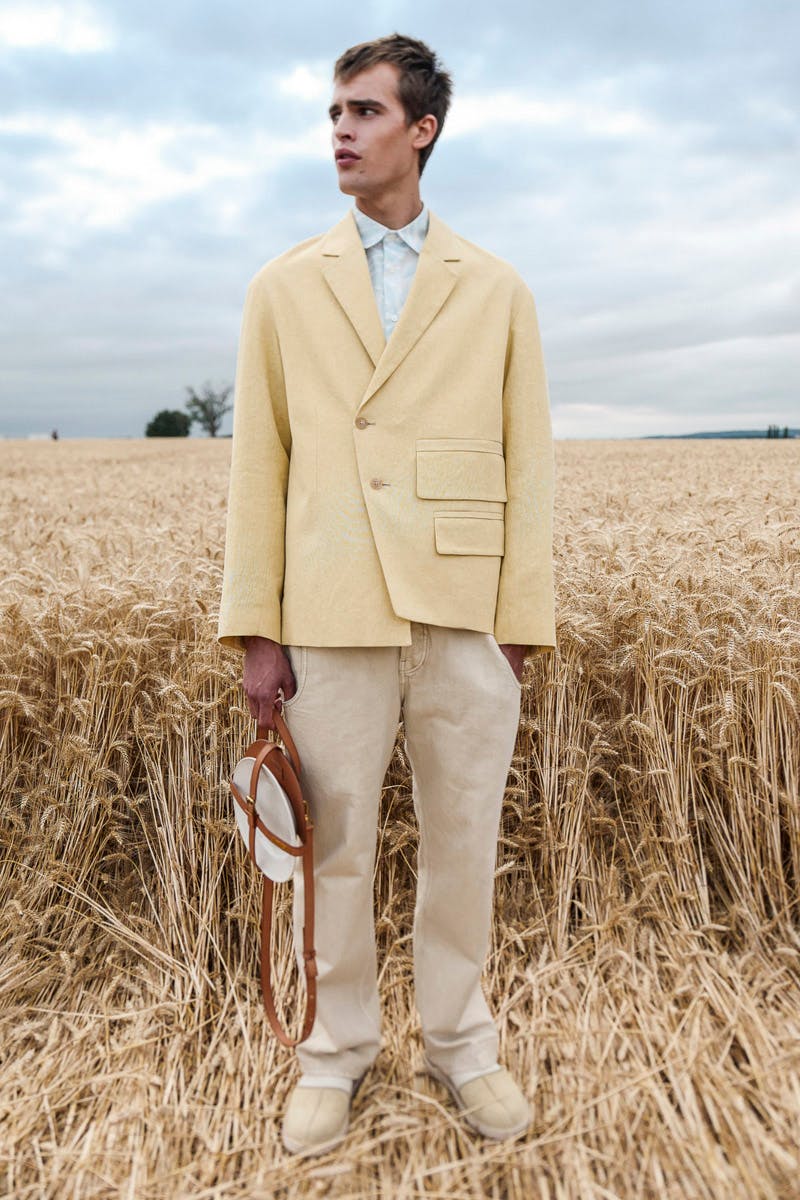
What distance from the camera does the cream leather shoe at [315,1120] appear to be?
6.71 feet

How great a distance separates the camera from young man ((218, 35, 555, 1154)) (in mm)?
1932

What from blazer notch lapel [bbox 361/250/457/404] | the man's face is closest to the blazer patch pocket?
blazer notch lapel [bbox 361/250/457/404]

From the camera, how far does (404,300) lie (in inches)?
81.1

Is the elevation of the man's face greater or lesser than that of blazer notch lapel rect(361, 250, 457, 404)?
greater

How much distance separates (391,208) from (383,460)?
23.1 inches

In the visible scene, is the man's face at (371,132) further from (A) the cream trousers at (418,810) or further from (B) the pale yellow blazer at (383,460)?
(A) the cream trousers at (418,810)

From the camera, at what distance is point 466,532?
195 centimetres

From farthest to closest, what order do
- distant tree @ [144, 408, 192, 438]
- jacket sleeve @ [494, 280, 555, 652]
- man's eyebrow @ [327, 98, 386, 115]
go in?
distant tree @ [144, 408, 192, 438] < jacket sleeve @ [494, 280, 555, 652] < man's eyebrow @ [327, 98, 386, 115]

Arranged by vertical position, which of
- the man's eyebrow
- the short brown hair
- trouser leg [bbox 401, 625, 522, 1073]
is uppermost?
the short brown hair

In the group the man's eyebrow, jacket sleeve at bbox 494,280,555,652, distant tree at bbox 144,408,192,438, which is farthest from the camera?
distant tree at bbox 144,408,192,438

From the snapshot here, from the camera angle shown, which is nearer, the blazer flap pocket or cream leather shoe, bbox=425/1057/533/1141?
the blazer flap pocket

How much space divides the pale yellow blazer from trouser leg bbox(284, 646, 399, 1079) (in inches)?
4.0

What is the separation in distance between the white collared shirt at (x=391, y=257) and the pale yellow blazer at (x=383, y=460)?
41 millimetres

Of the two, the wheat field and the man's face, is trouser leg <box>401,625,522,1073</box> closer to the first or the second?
the wheat field
